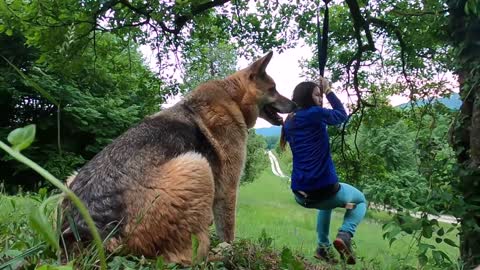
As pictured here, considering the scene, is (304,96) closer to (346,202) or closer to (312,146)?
(312,146)

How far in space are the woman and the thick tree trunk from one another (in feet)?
6.52

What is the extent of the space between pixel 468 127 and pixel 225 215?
2103mm

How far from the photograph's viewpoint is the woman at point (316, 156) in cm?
559

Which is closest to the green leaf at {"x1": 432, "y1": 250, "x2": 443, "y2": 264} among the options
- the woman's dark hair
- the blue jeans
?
the blue jeans

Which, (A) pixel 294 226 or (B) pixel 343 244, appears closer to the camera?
(B) pixel 343 244

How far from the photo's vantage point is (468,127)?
12.0 feet

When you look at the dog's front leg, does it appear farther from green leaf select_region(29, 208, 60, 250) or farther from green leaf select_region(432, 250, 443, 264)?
green leaf select_region(29, 208, 60, 250)

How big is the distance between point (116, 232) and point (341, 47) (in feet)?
23.8

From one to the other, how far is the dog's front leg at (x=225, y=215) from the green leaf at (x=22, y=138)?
3.37 metres

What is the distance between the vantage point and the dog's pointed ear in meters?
5.31

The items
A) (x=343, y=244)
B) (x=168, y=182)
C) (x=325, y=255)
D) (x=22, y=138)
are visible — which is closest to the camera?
(x=22, y=138)

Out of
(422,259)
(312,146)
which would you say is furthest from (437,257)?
(312,146)

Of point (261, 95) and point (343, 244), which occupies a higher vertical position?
point (261, 95)

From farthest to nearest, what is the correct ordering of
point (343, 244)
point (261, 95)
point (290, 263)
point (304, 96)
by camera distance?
point (304, 96)
point (261, 95)
point (343, 244)
point (290, 263)
